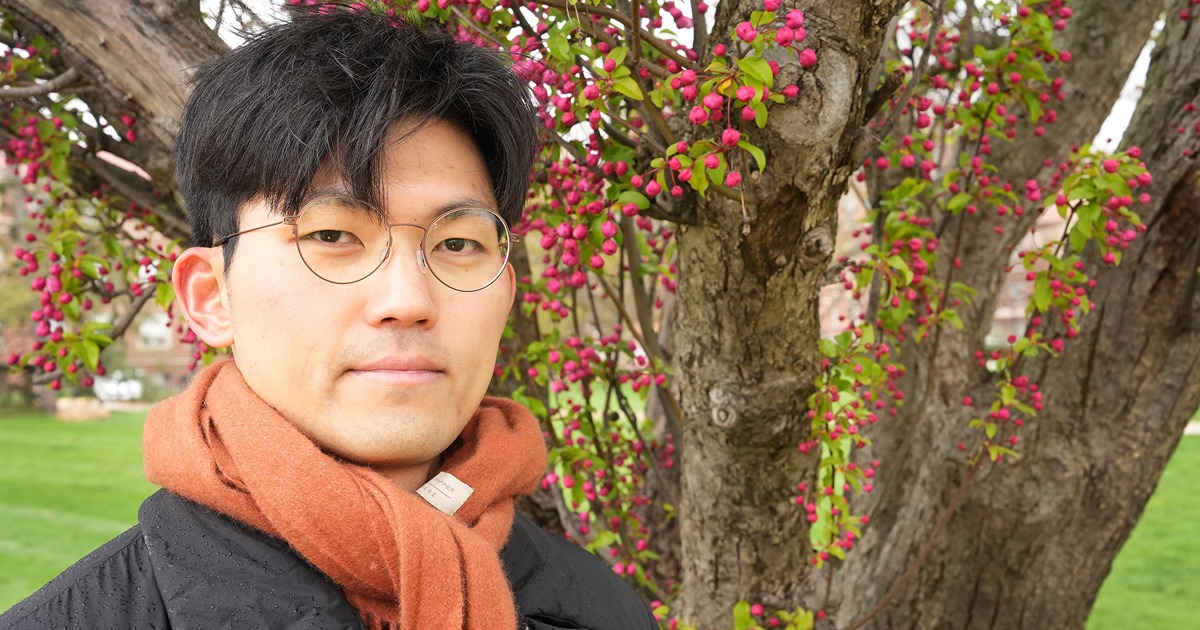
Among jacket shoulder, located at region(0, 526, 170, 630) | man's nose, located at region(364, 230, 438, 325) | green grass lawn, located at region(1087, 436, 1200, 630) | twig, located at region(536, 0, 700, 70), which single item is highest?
twig, located at region(536, 0, 700, 70)

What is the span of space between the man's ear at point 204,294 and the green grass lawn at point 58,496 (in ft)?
16.7

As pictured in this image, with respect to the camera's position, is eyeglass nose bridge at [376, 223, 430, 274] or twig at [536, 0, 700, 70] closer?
eyeglass nose bridge at [376, 223, 430, 274]

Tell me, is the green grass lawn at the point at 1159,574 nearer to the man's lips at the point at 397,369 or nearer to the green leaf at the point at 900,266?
the green leaf at the point at 900,266

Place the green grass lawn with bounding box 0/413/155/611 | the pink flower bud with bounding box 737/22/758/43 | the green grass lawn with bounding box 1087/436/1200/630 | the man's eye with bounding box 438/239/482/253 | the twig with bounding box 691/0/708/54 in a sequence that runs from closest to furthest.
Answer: the man's eye with bounding box 438/239/482/253, the pink flower bud with bounding box 737/22/758/43, the twig with bounding box 691/0/708/54, the green grass lawn with bounding box 1087/436/1200/630, the green grass lawn with bounding box 0/413/155/611

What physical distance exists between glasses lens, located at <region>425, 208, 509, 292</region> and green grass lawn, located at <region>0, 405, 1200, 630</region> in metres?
6.34

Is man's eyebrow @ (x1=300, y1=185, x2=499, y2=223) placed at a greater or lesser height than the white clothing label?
greater

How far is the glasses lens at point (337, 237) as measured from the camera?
4.30 feet

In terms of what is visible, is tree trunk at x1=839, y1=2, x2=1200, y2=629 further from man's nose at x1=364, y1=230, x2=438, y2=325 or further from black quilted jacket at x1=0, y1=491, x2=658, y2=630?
black quilted jacket at x1=0, y1=491, x2=658, y2=630

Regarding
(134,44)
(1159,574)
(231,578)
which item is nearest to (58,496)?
(134,44)

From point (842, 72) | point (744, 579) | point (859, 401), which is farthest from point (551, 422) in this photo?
point (842, 72)

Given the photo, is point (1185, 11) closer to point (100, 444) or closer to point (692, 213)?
point (692, 213)

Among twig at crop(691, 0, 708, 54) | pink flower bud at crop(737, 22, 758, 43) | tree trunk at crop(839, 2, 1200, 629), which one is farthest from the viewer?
tree trunk at crop(839, 2, 1200, 629)

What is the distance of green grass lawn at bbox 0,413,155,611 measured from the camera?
7.93 meters

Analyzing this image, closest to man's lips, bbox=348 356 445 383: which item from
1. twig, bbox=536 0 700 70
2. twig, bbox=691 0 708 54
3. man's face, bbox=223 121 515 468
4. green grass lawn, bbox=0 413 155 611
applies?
man's face, bbox=223 121 515 468
